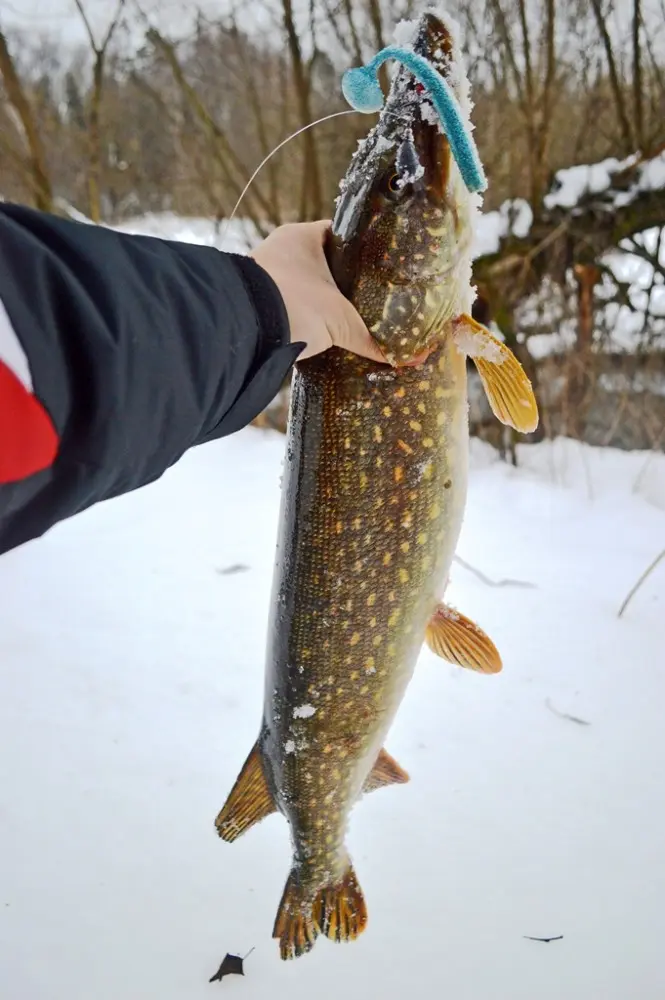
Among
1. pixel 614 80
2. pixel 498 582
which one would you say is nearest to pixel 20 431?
pixel 498 582

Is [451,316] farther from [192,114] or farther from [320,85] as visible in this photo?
[192,114]

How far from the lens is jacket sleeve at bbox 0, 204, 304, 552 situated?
0.47 metres

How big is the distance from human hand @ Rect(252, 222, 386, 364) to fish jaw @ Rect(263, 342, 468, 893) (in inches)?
2.2

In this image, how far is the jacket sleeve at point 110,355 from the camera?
467 millimetres

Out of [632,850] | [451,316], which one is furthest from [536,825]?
[451,316]

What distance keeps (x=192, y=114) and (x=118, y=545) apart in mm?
2884

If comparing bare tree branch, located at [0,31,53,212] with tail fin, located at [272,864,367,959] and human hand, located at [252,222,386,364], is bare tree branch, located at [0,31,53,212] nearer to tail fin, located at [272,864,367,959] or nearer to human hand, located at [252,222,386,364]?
human hand, located at [252,222,386,364]

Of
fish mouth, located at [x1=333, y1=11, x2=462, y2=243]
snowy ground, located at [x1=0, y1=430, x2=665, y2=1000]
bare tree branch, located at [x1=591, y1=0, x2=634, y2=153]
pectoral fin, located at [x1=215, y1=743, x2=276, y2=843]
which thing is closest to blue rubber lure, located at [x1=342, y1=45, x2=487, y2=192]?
fish mouth, located at [x1=333, y1=11, x2=462, y2=243]

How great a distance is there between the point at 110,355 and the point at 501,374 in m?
0.55

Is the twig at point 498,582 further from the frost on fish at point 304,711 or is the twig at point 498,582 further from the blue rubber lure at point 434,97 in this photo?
the blue rubber lure at point 434,97

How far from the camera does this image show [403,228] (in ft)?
2.78

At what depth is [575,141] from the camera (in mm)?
3438

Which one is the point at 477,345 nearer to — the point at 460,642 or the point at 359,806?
the point at 460,642

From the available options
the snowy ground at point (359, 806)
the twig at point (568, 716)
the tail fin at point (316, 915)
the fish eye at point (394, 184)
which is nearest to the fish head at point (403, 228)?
the fish eye at point (394, 184)
